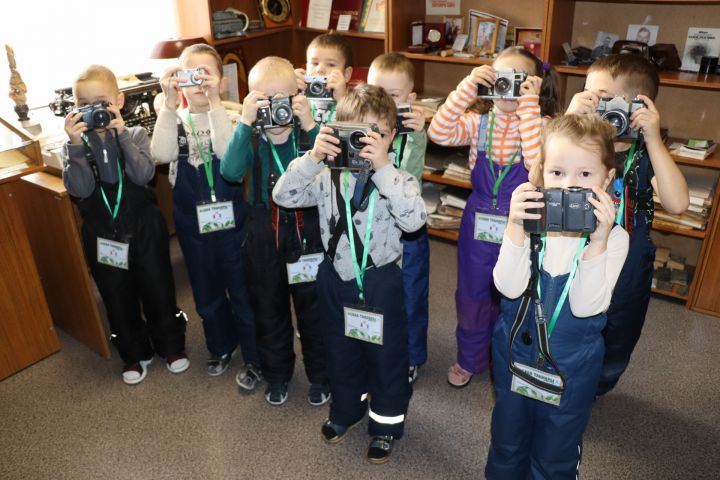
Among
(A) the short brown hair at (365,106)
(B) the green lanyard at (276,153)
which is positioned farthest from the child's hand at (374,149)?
(B) the green lanyard at (276,153)

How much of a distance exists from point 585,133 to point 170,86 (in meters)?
1.49

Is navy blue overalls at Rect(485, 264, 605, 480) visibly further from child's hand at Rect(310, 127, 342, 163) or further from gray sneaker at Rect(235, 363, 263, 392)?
gray sneaker at Rect(235, 363, 263, 392)

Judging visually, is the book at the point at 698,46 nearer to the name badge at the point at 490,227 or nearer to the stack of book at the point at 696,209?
the stack of book at the point at 696,209

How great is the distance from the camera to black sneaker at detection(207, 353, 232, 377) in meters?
2.68

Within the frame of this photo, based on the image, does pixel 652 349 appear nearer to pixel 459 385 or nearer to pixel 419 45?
pixel 459 385

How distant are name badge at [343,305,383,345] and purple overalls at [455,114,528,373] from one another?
58cm

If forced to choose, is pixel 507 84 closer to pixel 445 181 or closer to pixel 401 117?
pixel 401 117

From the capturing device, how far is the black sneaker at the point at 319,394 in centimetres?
248

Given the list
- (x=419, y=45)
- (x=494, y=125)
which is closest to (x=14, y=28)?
(x=419, y=45)

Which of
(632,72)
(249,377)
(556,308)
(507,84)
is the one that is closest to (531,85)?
(507,84)

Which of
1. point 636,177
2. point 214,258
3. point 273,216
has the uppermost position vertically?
point 636,177

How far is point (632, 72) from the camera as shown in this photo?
2.05 meters

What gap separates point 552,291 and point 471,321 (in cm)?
88

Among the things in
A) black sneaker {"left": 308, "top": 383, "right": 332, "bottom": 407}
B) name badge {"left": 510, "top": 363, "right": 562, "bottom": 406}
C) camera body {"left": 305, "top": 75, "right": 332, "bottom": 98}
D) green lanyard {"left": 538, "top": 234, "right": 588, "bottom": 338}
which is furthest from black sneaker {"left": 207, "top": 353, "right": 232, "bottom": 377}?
green lanyard {"left": 538, "top": 234, "right": 588, "bottom": 338}
